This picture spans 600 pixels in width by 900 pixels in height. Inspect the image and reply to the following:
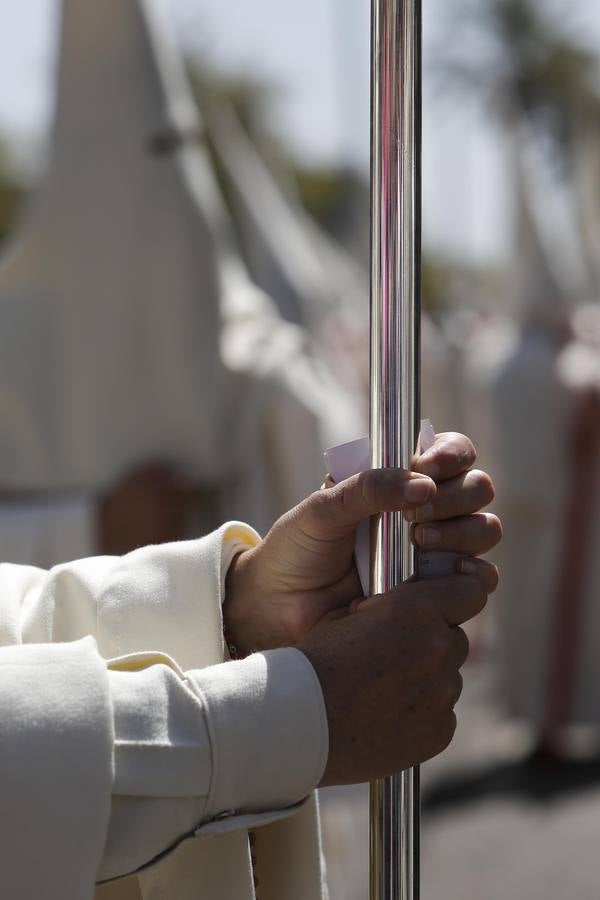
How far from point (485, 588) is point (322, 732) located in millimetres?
200

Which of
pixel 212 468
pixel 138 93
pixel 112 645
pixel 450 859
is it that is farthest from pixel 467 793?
pixel 112 645

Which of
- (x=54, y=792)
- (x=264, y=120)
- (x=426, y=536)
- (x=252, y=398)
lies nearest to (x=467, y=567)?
(x=426, y=536)

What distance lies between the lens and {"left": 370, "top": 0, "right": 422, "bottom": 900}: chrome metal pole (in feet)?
4.19

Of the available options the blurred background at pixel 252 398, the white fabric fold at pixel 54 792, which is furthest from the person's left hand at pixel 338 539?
the blurred background at pixel 252 398

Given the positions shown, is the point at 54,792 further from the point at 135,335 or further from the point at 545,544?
the point at 545,544

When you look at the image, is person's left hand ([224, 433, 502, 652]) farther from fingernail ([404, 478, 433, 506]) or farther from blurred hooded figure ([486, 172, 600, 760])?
blurred hooded figure ([486, 172, 600, 760])

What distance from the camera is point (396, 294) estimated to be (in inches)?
50.4

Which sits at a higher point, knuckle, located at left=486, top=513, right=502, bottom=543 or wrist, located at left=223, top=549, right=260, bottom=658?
knuckle, located at left=486, top=513, right=502, bottom=543

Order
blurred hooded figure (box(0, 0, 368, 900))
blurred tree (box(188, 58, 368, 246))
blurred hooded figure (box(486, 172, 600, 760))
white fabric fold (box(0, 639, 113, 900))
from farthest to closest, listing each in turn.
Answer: blurred tree (box(188, 58, 368, 246))
blurred hooded figure (box(486, 172, 600, 760))
blurred hooded figure (box(0, 0, 368, 900))
white fabric fold (box(0, 639, 113, 900))

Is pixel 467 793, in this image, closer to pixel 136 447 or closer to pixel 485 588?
pixel 136 447

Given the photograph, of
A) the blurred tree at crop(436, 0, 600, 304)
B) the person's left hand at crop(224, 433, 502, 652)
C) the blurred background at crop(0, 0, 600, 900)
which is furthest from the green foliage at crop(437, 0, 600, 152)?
the person's left hand at crop(224, 433, 502, 652)

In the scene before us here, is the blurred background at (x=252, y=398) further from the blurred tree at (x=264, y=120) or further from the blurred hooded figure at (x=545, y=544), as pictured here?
the blurred tree at (x=264, y=120)

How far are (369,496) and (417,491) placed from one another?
0.13 feet

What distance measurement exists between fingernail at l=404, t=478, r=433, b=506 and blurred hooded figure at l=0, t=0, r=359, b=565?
2.08 meters
